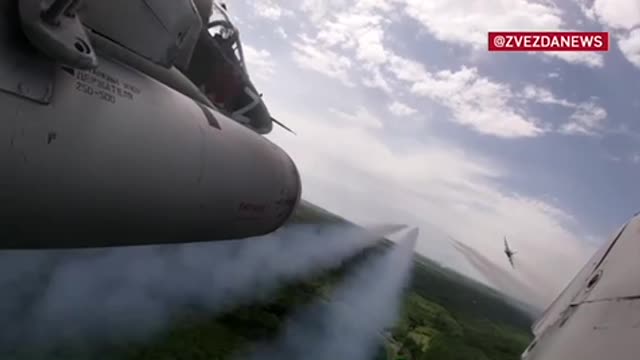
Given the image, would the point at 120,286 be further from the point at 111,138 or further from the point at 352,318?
the point at 352,318

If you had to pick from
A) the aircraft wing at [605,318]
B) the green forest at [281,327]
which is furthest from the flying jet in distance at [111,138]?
the green forest at [281,327]

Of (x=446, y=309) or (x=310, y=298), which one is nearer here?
(x=310, y=298)

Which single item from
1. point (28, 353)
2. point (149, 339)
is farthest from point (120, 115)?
point (149, 339)

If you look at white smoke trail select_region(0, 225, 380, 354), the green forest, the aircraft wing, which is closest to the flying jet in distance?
the aircraft wing

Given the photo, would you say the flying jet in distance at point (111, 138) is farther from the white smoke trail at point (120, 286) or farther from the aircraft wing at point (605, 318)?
the white smoke trail at point (120, 286)

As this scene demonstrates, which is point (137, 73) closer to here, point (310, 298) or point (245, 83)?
point (245, 83)
